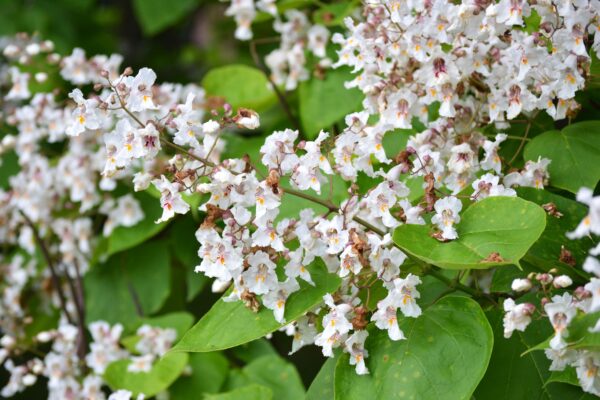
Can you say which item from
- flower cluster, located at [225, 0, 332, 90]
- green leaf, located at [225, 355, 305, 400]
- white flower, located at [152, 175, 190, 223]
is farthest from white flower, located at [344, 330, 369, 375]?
flower cluster, located at [225, 0, 332, 90]

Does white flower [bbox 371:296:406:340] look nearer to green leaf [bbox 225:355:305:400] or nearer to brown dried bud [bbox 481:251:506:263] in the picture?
brown dried bud [bbox 481:251:506:263]

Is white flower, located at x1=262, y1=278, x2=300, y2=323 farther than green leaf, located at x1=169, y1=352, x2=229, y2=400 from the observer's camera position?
No

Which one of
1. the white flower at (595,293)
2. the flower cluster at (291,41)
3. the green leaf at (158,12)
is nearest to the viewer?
the white flower at (595,293)

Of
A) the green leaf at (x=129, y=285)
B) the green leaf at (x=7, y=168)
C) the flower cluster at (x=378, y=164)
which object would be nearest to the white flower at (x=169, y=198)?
the flower cluster at (x=378, y=164)

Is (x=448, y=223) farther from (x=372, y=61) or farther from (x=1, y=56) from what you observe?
(x=1, y=56)

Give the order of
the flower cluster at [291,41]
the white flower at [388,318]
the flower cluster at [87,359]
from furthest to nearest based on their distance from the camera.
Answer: the flower cluster at [291,41] < the flower cluster at [87,359] < the white flower at [388,318]

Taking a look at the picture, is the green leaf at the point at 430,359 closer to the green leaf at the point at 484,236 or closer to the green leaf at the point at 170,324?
the green leaf at the point at 484,236

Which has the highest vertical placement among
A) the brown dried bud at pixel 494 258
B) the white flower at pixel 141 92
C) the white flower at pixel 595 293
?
the white flower at pixel 141 92

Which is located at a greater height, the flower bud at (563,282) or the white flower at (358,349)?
the flower bud at (563,282)
